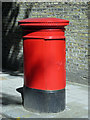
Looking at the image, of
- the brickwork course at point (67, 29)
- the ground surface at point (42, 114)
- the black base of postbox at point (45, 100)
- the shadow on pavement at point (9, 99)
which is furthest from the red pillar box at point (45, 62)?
the brickwork course at point (67, 29)

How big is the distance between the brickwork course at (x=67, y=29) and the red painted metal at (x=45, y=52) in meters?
2.52

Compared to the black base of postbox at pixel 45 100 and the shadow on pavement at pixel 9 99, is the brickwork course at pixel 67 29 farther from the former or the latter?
the black base of postbox at pixel 45 100

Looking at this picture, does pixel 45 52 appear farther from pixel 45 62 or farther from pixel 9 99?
pixel 9 99

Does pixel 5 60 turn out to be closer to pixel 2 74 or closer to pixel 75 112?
pixel 2 74

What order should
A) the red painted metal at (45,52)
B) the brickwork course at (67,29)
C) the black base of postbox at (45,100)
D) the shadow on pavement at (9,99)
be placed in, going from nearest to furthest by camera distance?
1. the red painted metal at (45,52)
2. the black base of postbox at (45,100)
3. the shadow on pavement at (9,99)
4. the brickwork course at (67,29)

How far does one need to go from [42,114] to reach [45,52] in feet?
3.86

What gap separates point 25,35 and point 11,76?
3.72m

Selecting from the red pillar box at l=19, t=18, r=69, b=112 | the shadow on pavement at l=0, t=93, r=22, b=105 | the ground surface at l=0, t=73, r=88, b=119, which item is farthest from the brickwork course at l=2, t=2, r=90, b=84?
the red pillar box at l=19, t=18, r=69, b=112

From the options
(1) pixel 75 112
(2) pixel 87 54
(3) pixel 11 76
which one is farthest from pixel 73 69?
(1) pixel 75 112

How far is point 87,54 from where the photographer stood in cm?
763

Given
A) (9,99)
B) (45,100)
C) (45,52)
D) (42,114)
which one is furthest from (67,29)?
(42,114)

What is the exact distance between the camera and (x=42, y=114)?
17.4 feet

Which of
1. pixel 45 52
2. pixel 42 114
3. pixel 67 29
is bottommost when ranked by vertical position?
pixel 42 114

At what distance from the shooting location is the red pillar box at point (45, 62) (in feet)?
16.8
